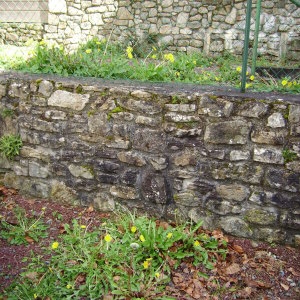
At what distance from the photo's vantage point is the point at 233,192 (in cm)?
299

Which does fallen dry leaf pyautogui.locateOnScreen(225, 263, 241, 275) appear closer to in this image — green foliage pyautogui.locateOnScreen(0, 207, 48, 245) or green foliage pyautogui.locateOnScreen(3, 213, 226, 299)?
green foliage pyautogui.locateOnScreen(3, 213, 226, 299)

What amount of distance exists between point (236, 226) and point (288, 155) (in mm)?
692

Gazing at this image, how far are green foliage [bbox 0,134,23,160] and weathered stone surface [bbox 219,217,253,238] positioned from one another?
75.5 inches

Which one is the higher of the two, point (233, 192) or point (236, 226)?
point (233, 192)

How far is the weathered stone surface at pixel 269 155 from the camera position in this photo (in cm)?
283

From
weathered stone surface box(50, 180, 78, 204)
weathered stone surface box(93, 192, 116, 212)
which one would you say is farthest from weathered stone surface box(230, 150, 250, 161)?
weathered stone surface box(50, 180, 78, 204)

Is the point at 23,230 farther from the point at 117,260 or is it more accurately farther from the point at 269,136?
the point at 269,136

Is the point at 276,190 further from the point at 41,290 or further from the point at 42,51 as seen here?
the point at 42,51

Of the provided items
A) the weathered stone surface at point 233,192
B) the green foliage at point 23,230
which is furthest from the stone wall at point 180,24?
the green foliage at point 23,230

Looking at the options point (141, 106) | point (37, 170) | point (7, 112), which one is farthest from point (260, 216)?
point (7, 112)

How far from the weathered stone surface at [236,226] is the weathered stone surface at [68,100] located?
4.90ft

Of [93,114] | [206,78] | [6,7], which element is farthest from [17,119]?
[6,7]

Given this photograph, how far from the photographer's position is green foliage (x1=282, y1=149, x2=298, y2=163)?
2.80 meters

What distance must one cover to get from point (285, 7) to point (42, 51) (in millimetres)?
5109
